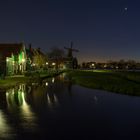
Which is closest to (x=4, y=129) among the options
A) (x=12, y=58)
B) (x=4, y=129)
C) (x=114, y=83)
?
(x=4, y=129)

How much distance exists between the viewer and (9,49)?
73750mm

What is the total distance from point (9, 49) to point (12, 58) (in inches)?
180

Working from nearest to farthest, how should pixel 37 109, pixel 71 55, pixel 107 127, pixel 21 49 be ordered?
pixel 107 127 → pixel 37 109 → pixel 21 49 → pixel 71 55

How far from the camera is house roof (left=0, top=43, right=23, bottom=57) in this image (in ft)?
230

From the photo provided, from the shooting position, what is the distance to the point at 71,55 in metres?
174

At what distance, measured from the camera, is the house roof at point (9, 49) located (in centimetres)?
7000

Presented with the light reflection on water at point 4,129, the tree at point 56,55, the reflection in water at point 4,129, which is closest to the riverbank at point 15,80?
the light reflection on water at point 4,129

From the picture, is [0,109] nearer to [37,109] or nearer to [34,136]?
[37,109]

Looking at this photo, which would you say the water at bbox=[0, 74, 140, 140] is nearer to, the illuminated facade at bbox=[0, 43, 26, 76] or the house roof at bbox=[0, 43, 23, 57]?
the illuminated facade at bbox=[0, 43, 26, 76]

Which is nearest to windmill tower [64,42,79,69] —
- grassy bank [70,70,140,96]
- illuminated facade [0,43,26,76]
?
illuminated facade [0,43,26,76]

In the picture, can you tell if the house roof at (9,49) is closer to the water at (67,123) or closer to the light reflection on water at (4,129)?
the water at (67,123)

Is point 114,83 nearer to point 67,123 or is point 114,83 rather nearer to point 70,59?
point 67,123

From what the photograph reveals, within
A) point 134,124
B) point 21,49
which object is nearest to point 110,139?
point 134,124

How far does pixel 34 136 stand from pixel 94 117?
4.50 m
